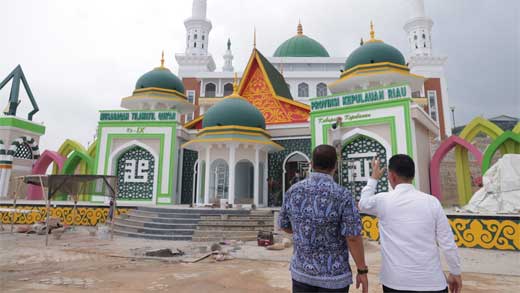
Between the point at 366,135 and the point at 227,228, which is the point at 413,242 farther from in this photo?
the point at 366,135

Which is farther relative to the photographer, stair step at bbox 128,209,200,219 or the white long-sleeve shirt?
stair step at bbox 128,209,200,219

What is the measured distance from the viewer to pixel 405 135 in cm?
941

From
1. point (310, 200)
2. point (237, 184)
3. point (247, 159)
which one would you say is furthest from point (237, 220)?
point (310, 200)

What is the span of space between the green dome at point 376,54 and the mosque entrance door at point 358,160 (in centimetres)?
332

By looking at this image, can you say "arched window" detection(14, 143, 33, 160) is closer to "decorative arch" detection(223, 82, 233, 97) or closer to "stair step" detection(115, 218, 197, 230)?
"stair step" detection(115, 218, 197, 230)

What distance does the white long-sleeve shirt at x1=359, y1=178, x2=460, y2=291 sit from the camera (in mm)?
1745

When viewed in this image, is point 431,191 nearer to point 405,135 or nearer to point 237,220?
point 405,135

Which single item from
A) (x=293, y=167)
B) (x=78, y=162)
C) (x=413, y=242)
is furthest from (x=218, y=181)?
(x=413, y=242)

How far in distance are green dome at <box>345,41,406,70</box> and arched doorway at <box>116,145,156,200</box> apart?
29.6ft

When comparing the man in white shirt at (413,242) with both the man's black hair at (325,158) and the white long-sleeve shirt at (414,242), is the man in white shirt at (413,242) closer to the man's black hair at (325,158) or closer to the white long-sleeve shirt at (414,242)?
the white long-sleeve shirt at (414,242)

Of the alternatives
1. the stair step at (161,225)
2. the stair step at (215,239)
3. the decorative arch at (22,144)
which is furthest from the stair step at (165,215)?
the decorative arch at (22,144)

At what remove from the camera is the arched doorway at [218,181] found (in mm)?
11468

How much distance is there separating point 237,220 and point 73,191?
187 inches

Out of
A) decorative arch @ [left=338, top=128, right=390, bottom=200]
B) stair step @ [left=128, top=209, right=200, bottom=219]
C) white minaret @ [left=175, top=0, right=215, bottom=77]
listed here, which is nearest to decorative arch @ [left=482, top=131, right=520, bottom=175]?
decorative arch @ [left=338, top=128, right=390, bottom=200]
